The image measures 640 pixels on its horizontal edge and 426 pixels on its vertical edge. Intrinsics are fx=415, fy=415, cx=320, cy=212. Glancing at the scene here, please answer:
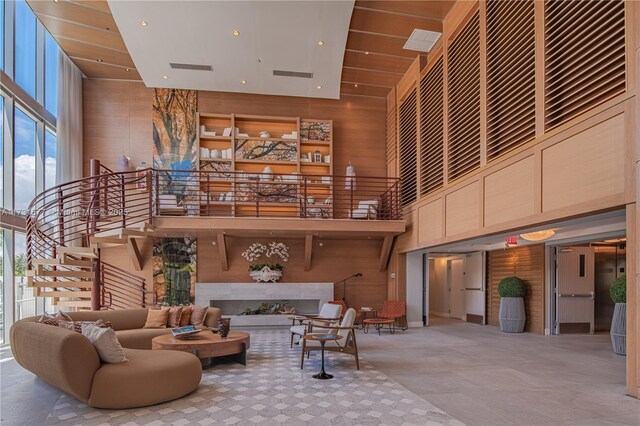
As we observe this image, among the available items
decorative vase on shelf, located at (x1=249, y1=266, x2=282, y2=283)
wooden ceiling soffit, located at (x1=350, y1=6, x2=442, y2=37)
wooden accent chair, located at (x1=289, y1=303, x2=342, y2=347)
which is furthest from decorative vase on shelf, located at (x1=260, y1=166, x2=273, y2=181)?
wooden accent chair, located at (x1=289, y1=303, x2=342, y2=347)

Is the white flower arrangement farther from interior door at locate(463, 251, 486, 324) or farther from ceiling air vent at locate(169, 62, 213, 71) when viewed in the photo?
interior door at locate(463, 251, 486, 324)

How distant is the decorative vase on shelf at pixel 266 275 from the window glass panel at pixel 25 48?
6355mm

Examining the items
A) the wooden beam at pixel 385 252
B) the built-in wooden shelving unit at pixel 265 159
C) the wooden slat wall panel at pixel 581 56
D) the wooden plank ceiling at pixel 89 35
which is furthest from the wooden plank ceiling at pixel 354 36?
the wooden beam at pixel 385 252

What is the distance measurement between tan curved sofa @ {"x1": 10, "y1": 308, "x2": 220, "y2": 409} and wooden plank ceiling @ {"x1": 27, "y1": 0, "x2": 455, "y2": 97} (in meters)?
6.60

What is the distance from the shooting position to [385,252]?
11.2m

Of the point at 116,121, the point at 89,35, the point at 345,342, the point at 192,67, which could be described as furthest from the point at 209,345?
the point at 116,121

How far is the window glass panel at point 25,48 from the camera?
26.7ft

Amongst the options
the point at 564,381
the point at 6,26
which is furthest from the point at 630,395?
the point at 6,26

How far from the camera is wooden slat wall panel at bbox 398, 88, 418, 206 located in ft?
33.0

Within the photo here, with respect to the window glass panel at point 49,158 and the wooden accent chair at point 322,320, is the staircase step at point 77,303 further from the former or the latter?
the wooden accent chair at point 322,320

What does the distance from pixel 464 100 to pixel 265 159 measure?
5.55m

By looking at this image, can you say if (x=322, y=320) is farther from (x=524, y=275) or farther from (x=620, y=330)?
(x=524, y=275)

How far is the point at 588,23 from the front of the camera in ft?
15.7

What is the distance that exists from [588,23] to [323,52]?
5.50 m
